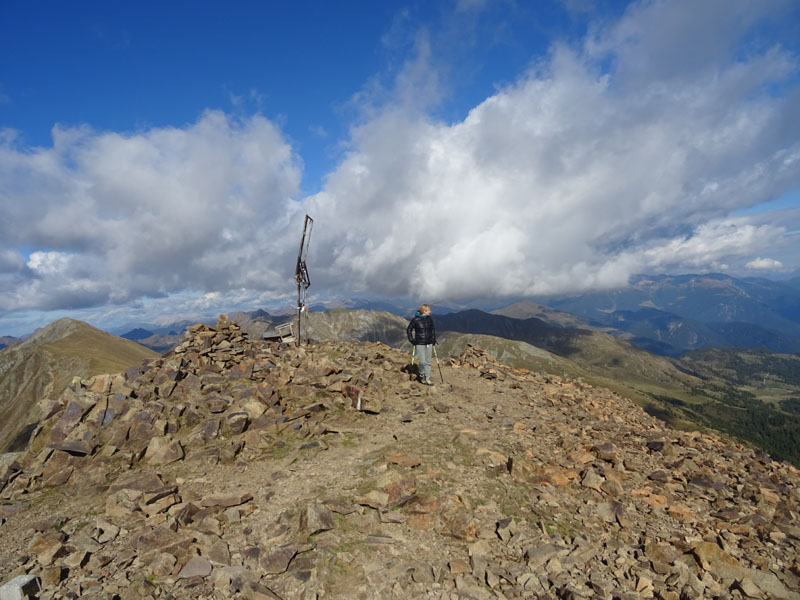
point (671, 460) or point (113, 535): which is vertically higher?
point (113, 535)

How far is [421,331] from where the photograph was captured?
73.6ft

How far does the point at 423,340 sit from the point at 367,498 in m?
11.9

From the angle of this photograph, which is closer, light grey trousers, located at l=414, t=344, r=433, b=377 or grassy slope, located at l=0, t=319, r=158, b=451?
light grey trousers, located at l=414, t=344, r=433, b=377

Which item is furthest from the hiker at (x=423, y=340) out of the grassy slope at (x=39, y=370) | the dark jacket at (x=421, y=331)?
the grassy slope at (x=39, y=370)

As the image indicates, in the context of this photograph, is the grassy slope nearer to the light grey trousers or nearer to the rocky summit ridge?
the rocky summit ridge

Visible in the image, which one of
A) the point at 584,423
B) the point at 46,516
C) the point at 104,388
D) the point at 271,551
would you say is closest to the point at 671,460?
the point at 584,423

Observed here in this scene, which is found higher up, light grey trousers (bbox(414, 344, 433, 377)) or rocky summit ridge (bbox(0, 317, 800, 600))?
light grey trousers (bbox(414, 344, 433, 377))

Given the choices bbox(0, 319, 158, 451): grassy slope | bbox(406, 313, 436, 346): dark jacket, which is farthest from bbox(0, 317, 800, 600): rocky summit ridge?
bbox(0, 319, 158, 451): grassy slope

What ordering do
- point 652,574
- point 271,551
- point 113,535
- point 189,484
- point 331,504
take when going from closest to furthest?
point 652,574 < point 271,551 < point 113,535 < point 331,504 < point 189,484

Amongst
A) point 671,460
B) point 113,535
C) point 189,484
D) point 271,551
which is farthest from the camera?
point 671,460

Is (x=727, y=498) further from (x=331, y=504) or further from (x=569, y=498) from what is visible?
(x=331, y=504)

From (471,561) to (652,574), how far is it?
13.5 feet

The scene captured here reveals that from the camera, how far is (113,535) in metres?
10.2

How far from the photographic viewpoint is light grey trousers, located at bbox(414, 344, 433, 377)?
22.4m
